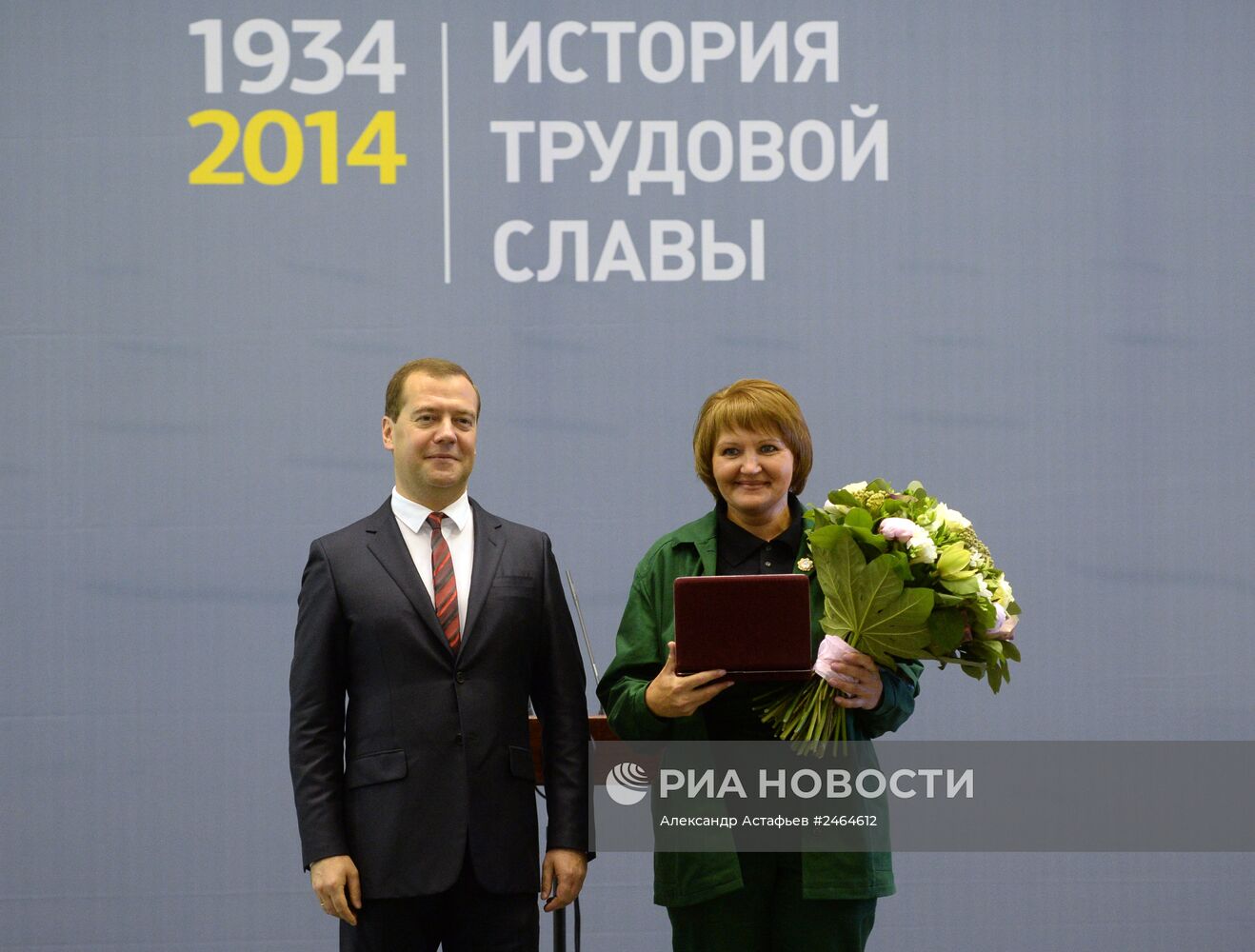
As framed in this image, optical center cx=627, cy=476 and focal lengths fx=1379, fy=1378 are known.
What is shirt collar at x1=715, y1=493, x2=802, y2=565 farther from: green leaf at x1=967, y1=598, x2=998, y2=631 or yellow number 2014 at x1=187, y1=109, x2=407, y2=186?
yellow number 2014 at x1=187, y1=109, x2=407, y2=186

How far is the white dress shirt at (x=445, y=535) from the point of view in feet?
7.64

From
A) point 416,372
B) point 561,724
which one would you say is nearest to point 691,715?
point 561,724

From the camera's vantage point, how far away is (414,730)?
2217mm

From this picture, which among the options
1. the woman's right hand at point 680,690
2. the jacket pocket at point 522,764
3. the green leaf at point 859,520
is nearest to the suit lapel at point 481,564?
the jacket pocket at point 522,764

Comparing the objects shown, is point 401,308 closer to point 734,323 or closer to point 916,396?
point 734,323

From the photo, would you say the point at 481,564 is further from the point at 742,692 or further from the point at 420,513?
the point at 742,692

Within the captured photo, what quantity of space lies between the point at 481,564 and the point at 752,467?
484 millimetres

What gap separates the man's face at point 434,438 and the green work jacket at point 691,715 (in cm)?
37

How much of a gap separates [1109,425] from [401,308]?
182 cm

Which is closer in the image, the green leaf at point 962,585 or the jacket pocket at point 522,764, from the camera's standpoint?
the green leaf at point 962,585

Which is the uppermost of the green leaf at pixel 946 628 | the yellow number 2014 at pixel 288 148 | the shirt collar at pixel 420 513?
the yellow number 2014 at pixel 288 148

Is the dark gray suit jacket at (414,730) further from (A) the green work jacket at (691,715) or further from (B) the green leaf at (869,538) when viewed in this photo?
(B) the green leaf at (869,538)

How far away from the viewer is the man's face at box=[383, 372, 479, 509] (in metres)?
2.32

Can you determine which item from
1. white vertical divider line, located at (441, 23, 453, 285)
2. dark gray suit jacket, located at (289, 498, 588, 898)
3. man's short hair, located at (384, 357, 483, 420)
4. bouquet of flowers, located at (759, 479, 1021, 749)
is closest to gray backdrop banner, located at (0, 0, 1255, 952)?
white vertical divider line, located at (441, 23, 453, 285)
